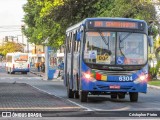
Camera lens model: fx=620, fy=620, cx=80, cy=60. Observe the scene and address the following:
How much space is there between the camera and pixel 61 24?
57312mm

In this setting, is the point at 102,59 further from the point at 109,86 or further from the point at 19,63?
the point at 19,63

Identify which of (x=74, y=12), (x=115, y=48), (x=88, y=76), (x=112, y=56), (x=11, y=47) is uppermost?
(x=74, y=12)

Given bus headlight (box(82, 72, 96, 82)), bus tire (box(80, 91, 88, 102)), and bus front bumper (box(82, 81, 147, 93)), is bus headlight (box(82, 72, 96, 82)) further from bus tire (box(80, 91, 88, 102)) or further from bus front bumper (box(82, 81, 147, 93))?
bus tire (box(80, 91, 88, 102))

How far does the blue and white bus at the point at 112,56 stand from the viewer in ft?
77.6

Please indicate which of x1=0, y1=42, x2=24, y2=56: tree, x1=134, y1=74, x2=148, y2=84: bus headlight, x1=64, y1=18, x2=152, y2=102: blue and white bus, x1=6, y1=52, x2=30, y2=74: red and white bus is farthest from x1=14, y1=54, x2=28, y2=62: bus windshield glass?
x1=0, y1=42, x2=24, y2=56: tree

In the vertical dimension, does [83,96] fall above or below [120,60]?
below

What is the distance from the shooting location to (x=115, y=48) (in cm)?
2384

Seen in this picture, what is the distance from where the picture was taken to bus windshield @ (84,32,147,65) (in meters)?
23.7

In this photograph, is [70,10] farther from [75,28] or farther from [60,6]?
[75,28]

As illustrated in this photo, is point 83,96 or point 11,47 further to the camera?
point 11,47

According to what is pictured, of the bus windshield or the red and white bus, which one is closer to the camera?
the bus windshield

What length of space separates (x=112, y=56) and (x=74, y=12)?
33.0 m

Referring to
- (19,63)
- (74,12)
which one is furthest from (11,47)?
(74,12)

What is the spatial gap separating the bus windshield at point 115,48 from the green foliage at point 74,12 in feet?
78.0
